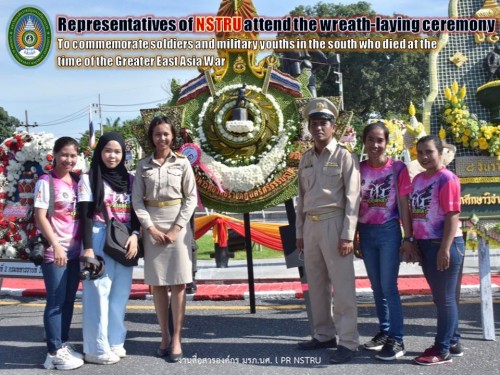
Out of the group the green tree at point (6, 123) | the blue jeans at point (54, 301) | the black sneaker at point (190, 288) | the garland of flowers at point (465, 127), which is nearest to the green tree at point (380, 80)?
the green tree at point (6, 123)

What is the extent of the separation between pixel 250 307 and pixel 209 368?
189 centimetres

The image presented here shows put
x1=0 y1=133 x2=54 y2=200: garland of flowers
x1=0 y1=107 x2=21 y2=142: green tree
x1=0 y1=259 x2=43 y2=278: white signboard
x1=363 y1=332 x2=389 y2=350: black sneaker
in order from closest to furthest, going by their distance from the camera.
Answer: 1. x1=363 y1=332 x2=389 y2=350: black sneaker
2. x1=0 y1=133 x2=54 y2=200: garland of flowers
3. x1=0 y1=259 x2=43 y2=278: white signboard
4. x1=0 y1=107 x2=21 y2=142: green tree

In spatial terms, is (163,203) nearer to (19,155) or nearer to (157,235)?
(157,235)

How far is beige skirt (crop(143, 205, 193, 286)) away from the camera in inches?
162

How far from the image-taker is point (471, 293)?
651cm

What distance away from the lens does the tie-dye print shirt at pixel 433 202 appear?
388 centimetres

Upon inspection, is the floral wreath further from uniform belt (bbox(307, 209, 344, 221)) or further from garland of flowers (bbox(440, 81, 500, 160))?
garland of flowers (bbox(440, 81, 500, 160))

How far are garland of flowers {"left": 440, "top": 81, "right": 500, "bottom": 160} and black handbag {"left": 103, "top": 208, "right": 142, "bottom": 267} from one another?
10.0 feet

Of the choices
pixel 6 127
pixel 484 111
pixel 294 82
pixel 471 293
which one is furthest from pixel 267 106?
pixel 6 127

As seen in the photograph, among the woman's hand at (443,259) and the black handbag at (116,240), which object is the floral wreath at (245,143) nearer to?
the black handbag at (116,240)

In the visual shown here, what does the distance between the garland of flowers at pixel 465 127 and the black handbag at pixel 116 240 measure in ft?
10.0

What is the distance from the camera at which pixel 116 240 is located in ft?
13.6

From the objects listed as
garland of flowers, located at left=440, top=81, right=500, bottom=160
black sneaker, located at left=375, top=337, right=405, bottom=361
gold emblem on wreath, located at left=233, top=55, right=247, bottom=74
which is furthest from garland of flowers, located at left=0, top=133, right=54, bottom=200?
garland of flowers, located at left=440, top=81, right=500, bottom=160

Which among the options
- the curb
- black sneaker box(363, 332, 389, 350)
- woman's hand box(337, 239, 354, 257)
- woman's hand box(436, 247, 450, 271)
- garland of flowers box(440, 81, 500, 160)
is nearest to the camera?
woman's hand box(436, 247, 450, 271)
